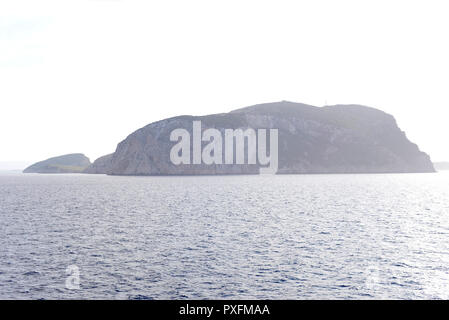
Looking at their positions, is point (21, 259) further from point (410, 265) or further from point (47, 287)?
point (410, 265)

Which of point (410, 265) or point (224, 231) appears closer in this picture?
point (410, 265)

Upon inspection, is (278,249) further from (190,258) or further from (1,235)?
(1,235)

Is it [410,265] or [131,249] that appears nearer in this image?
[410,265]

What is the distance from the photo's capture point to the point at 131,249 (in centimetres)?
4550

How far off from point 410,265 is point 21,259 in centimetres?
3661

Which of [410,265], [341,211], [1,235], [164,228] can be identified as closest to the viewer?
[410,265]
